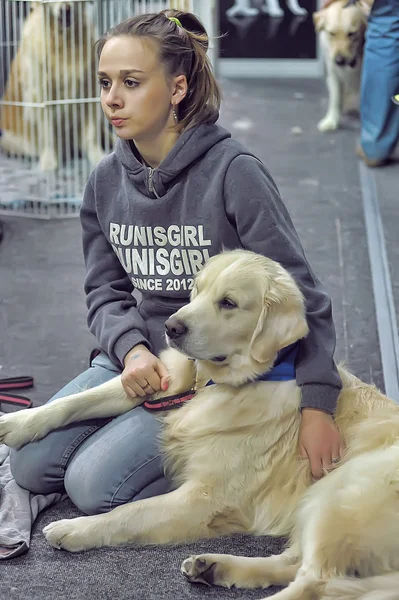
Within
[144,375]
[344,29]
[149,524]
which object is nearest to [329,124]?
[344,29]

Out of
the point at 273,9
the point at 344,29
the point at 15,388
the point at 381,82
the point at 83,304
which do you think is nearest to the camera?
the point at 15,388

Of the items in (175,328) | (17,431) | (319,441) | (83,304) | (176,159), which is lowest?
(83,304)

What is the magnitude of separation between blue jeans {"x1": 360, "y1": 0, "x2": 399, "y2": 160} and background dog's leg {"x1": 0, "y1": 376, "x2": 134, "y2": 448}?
3224 mm

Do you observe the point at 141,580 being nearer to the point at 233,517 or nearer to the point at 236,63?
the point at 233,517

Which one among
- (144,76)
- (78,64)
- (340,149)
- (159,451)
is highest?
(144,76)

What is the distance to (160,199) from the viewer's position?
1.96 metres

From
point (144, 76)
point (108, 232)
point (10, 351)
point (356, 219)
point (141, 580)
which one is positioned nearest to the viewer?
point (141, 580)

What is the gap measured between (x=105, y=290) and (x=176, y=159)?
39cm

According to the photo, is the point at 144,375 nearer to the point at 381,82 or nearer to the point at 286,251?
the point at 286,251

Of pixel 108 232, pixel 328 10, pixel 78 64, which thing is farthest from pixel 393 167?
pixel 108 232

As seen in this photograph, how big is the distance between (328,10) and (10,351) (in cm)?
365

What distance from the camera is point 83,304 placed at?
10.6 ft

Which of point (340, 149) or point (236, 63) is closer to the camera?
point (340, 149)

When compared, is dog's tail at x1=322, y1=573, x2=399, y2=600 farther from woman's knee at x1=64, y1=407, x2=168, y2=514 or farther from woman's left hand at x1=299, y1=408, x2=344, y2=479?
woman's knee at x1=64, y1=407, x2=168, y2=514
